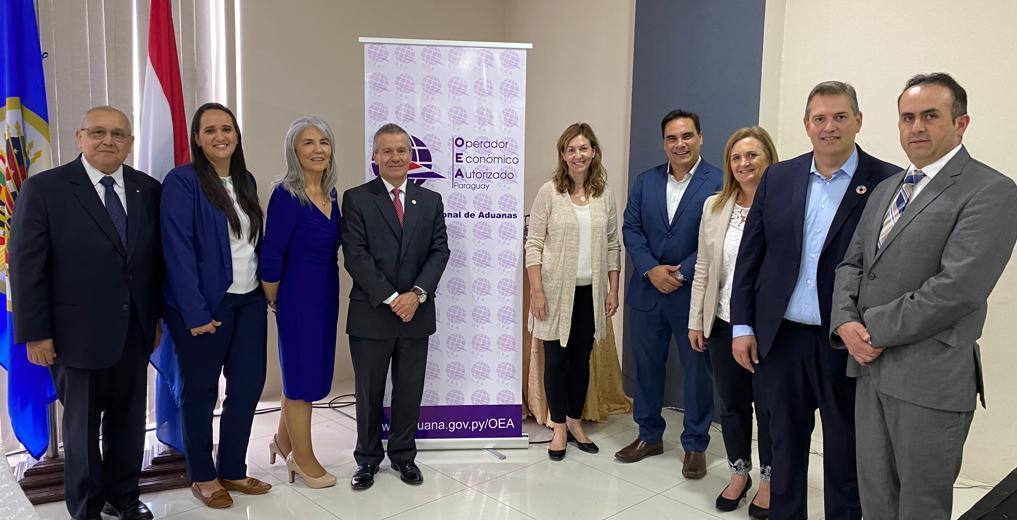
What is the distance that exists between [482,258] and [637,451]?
1.28m

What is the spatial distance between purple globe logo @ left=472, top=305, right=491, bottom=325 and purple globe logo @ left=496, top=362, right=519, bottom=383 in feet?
0.84

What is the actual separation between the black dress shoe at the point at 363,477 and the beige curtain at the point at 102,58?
62.0 inches

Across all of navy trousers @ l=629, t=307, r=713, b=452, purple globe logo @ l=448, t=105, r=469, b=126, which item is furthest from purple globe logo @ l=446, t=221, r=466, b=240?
navy trousers @ l=629, t=307, r=713, b=452

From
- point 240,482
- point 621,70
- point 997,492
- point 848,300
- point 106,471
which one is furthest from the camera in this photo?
point 621,70

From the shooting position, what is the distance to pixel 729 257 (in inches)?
121

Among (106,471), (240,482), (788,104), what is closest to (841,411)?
(788,104)

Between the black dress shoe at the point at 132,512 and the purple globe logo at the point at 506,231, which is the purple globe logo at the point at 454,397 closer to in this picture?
the purple globe logo at the point at 506,231

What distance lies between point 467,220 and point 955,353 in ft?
7.66

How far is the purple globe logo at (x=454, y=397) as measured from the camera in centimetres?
388

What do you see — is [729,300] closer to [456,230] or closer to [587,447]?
[587,447]

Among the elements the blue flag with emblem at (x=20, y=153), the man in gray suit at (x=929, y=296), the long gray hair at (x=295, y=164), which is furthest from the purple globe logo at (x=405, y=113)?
the man in gray suit at (x=929, y=296)

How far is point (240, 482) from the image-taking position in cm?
327

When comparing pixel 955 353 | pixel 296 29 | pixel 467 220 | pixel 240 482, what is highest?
pixel 296 29

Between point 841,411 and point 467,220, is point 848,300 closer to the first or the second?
point 841,411
